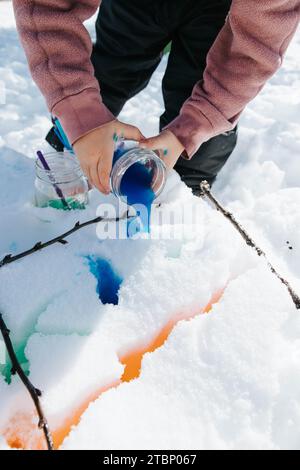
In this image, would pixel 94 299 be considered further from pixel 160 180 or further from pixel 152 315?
pixel 160 180

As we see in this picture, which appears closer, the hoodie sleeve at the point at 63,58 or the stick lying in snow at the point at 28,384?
the stick lying in snow at the point at 28,384

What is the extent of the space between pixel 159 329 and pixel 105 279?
162 millimetres

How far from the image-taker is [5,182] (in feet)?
3.64

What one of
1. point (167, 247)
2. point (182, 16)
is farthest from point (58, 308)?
point (182, 16)

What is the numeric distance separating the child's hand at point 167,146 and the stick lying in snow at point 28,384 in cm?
48

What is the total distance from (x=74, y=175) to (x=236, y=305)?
469 mm

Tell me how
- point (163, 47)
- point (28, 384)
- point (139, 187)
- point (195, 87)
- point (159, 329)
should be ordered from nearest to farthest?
point (28, 384), point (159, 329), point (139, 187), point (195, 87), point (163, 47)

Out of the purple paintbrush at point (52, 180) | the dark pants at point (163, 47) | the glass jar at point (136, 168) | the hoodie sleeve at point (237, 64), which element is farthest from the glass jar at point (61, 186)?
the dark pants at point (163, 47)

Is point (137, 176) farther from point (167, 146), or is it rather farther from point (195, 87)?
point (195, 87)

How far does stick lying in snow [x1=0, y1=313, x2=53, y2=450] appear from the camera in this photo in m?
0.62

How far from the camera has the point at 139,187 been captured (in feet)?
2.99

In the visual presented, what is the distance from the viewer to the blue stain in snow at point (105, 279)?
0.86 meters

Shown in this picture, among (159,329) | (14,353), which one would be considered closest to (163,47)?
(159,329)

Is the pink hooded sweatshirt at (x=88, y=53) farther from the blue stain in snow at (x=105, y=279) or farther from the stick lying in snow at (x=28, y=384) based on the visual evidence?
the stick lying in snow at (x=28, y=384)
